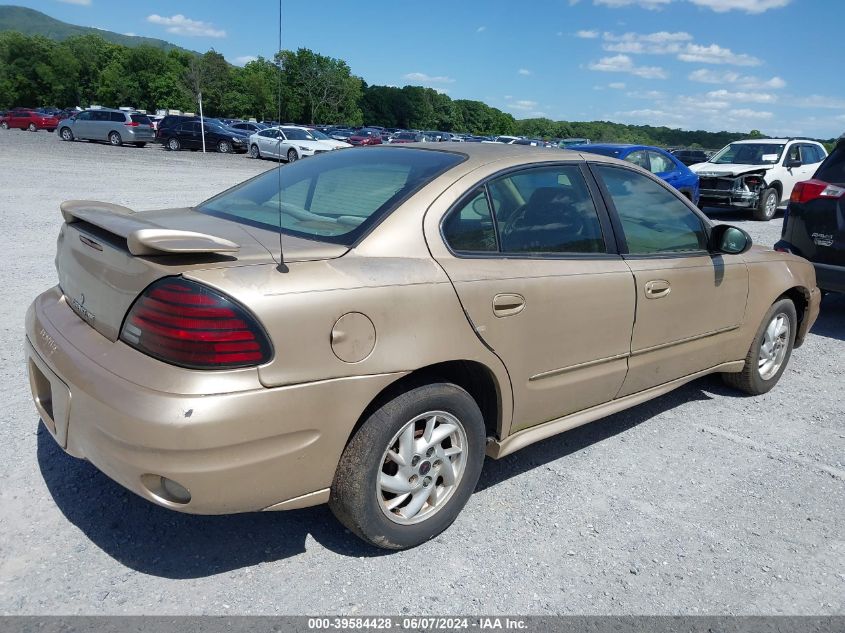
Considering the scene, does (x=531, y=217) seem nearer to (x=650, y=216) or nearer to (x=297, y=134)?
(x=650, y=216)

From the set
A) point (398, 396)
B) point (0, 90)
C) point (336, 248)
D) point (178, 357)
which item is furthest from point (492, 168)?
point (0, 90)

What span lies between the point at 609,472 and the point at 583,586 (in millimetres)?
1013

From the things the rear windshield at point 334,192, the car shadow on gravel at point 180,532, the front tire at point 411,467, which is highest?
the rear windshield at point 334,192

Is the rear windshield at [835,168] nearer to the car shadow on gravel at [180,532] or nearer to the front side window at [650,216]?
the front side window at [650,216]

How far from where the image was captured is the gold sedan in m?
2.18

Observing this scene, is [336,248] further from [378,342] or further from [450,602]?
[450,602]

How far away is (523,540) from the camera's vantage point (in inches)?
114

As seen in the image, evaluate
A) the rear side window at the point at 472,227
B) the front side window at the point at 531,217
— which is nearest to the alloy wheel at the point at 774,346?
the front side window at the point at 531,217

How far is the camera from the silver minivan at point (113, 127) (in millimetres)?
34031

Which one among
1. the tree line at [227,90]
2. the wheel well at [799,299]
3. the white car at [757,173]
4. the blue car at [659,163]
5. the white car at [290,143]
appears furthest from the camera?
the tree line at [227,90]

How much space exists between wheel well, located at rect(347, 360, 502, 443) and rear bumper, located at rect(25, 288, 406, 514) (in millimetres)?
122

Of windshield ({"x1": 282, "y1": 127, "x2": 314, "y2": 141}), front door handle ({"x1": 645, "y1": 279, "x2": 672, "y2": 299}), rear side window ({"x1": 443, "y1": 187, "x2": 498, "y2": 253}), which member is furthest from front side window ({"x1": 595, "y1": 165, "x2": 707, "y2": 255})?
windshield ({"x1": 282, "y1": 127, "x2": 314, "y2": 141})

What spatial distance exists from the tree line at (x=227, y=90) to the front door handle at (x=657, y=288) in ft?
243

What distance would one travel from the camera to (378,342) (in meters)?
2.42
